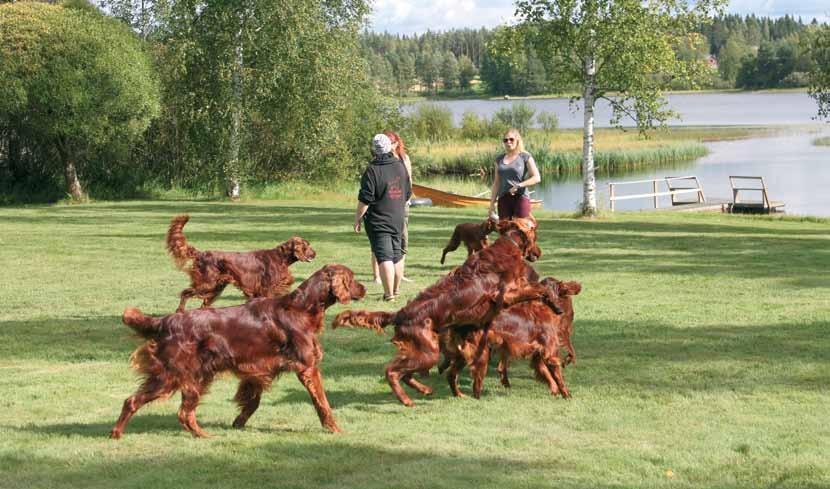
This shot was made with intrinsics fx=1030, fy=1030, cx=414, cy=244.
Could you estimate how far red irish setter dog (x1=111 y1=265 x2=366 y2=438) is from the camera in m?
6.38

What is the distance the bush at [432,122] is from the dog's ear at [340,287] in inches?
2218

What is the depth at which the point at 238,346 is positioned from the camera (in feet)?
21.3

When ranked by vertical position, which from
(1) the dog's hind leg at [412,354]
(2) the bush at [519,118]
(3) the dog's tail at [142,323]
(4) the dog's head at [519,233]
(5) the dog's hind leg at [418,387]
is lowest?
(5) the dog's hind leg at [418,387]

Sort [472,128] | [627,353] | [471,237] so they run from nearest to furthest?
[627,353]
[471,237]
[472,128]

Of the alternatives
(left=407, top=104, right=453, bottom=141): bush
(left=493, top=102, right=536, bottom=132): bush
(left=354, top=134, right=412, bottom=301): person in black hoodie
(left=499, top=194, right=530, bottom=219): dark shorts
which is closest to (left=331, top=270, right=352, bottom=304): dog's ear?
(left=354, top=134, right=412, bottom=301): person in black hoodie

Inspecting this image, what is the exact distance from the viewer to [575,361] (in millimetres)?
8688

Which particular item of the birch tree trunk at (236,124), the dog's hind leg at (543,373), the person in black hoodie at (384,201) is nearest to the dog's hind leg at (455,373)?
the dog's hind leg at (543,373)

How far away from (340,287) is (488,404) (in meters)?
1.62

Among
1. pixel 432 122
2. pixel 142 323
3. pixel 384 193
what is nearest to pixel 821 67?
pixel 384 193

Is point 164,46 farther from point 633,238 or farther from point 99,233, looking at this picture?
point 633,238

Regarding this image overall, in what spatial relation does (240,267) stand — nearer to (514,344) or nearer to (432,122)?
(514,344)

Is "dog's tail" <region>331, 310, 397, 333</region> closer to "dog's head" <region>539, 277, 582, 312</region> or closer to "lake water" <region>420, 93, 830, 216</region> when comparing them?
"dog's head" <region>539, 277, 582, 312</region>

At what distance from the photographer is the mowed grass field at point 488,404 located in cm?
583

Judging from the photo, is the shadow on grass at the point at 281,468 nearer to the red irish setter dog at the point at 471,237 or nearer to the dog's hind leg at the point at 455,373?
the dog's hind leg at the point at 455,373
